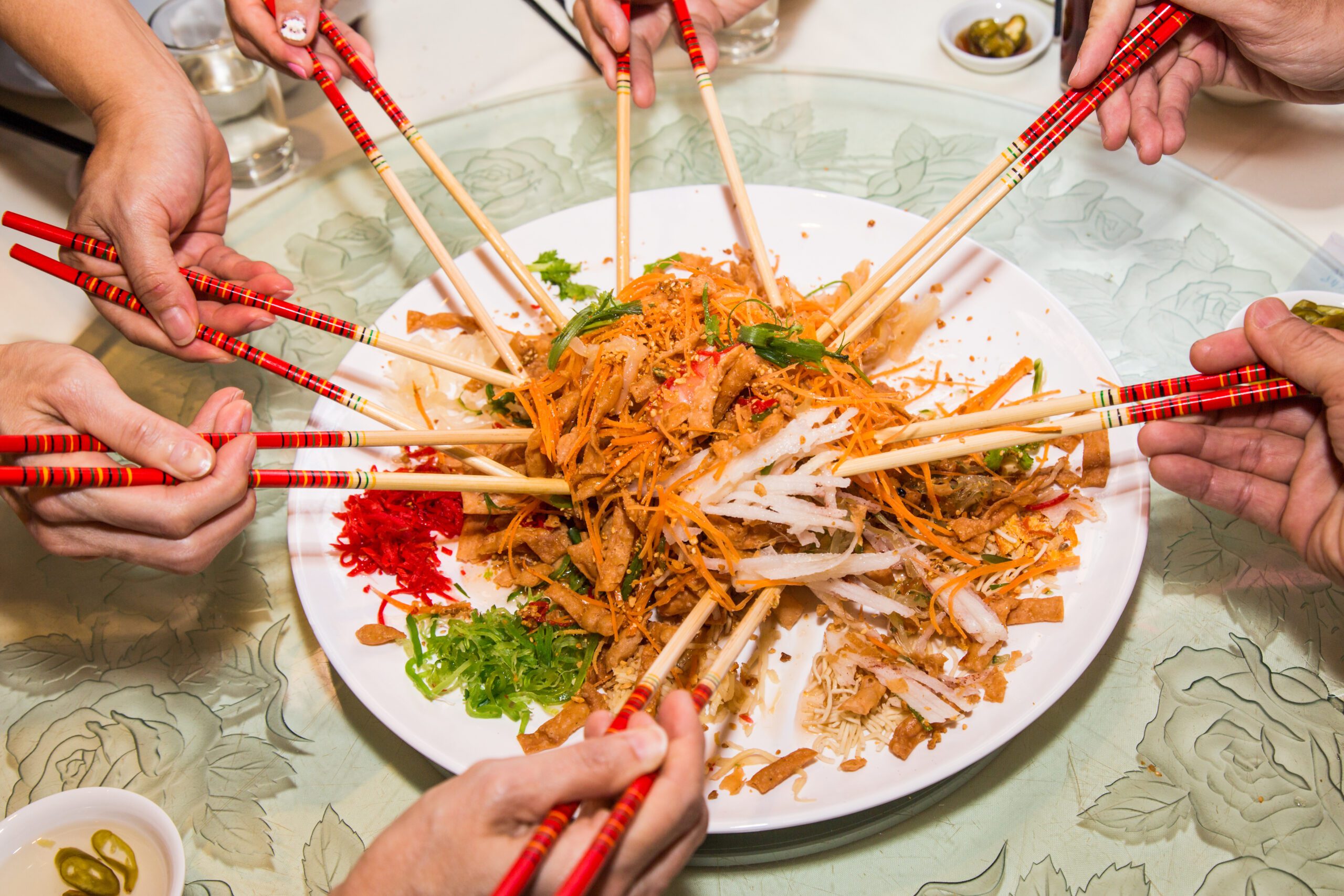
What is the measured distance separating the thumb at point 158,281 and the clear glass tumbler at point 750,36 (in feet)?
9.96

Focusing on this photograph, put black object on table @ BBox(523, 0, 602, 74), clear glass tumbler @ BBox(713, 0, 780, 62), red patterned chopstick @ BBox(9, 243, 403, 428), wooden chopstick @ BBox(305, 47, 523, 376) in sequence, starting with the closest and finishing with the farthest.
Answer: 1. red patterned chopstick @ BBox(9, 243, 403, 428)
2. wooden chopstick @ BBox(305, 47, 523, 376)
3. clear glass tumbler @ BBox(713, 0, 780, 62)
4. black object on table @ BBox(523, 0, 602, 74)

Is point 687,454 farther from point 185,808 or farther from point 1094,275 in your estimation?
point 1094,275

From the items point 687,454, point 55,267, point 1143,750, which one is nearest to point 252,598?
point 55,267

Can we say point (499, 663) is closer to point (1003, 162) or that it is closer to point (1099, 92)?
point (1003, 162)

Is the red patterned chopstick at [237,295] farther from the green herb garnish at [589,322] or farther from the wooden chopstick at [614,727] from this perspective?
the wooden chopstick at [614,727]

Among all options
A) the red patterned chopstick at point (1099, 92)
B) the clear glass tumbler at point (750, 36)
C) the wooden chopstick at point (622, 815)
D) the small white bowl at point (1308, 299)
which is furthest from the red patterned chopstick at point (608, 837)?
the clear glass tumbler at point (750, 36)

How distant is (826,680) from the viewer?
243cm

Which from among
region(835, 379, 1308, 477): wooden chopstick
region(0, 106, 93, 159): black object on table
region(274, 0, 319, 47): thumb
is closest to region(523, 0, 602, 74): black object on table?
region(274, 0, 319, 47): thumb

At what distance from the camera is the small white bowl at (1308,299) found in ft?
9.22

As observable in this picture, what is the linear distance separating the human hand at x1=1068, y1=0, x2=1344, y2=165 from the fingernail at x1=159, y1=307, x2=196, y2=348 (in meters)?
2.96

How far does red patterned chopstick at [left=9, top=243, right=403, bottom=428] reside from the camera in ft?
8.29

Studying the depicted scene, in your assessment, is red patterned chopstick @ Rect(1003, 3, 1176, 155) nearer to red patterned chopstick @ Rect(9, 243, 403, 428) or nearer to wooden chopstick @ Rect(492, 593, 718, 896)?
wooden chopstick @ Rect(492, 593, 718, 896)

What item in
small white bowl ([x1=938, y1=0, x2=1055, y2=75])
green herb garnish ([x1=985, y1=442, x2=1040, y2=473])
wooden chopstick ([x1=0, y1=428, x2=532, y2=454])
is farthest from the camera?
small white bowl ([x1=938, y1=0, x2=1055, y2=75])

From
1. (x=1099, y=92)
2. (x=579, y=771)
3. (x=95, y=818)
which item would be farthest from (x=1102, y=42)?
(x=95, y=818)
